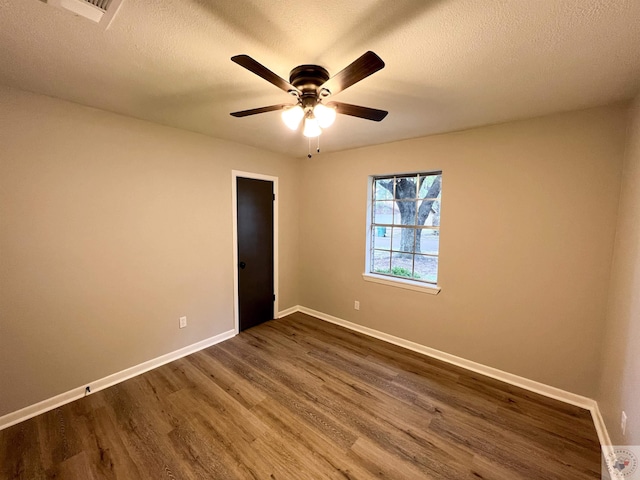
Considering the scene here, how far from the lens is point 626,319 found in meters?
1.70

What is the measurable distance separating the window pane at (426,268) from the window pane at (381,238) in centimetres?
43

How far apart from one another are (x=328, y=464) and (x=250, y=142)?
10.5 feet

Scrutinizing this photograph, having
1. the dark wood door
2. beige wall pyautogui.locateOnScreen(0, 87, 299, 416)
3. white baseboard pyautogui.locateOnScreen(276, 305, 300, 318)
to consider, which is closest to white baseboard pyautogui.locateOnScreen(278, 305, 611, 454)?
white baseboard pyautogui.locateOnScreen(276, 305, 300, 318)

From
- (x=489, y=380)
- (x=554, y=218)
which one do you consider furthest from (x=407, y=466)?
(x=554, y=218)

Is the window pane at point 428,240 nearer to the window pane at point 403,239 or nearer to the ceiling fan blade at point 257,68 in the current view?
the window pane at point 403,239

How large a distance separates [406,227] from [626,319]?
74.9 inches

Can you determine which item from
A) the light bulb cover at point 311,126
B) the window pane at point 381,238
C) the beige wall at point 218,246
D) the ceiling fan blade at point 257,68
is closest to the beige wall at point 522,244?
the beige wall at point 218,246

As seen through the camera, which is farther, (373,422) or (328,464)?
(373,422)

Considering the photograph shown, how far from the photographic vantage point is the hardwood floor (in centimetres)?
161

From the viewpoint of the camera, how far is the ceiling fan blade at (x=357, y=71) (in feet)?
3.39

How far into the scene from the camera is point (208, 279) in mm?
A: 3076

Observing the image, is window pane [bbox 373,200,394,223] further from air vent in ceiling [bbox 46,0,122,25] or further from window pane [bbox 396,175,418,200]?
air vent in ceiling [bbox 46,0,122,25]

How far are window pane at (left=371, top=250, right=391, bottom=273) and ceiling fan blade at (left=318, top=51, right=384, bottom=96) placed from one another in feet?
8.00

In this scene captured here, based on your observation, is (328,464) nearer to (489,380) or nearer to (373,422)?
(373,422)
